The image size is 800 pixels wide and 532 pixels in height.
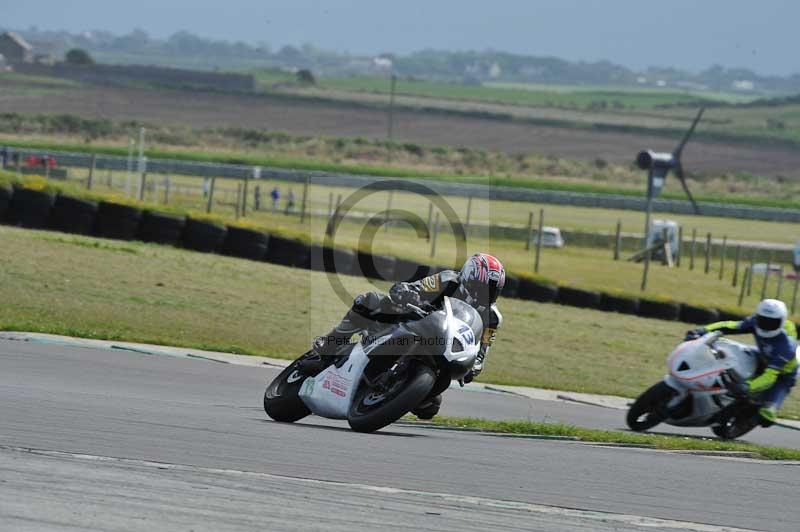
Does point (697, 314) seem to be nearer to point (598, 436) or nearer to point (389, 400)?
point (598, 436)

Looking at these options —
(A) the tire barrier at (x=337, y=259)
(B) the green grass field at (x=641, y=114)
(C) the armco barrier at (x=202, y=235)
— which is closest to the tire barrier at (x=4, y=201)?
(C) the armco barrier at (x=202, y=235)

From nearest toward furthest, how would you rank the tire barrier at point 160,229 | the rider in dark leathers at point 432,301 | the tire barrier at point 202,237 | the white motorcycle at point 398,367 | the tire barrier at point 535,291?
1. the white motorcycle at point 398,367
2. the rider in dark leathers at point 432,301
3. the tire barrier at point 160,229
4. the tire barrier at point 202,237
5. the tire barrier at point 535,291

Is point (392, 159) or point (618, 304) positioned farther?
point (392, 159)

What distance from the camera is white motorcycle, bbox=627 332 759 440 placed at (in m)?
12.9

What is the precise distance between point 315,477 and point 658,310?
66.3 ft

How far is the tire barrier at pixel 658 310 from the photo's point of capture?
2633 cm

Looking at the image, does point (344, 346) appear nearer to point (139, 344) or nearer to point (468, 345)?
point (468, 345)

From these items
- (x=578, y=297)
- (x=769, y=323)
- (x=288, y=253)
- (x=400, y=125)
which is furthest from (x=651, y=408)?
(x=400, y=125)

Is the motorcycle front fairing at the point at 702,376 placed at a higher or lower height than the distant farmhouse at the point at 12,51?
lower

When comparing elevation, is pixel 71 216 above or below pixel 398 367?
below

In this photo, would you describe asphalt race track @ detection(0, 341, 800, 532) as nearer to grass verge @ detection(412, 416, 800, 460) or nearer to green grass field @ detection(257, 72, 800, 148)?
grass verge @ detection(412, 416, 800, 460)

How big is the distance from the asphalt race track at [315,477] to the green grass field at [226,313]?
5.47 m

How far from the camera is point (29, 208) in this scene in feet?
77.8

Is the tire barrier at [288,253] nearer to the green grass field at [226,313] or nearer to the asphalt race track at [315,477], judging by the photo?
the green grass field at [226,313]
